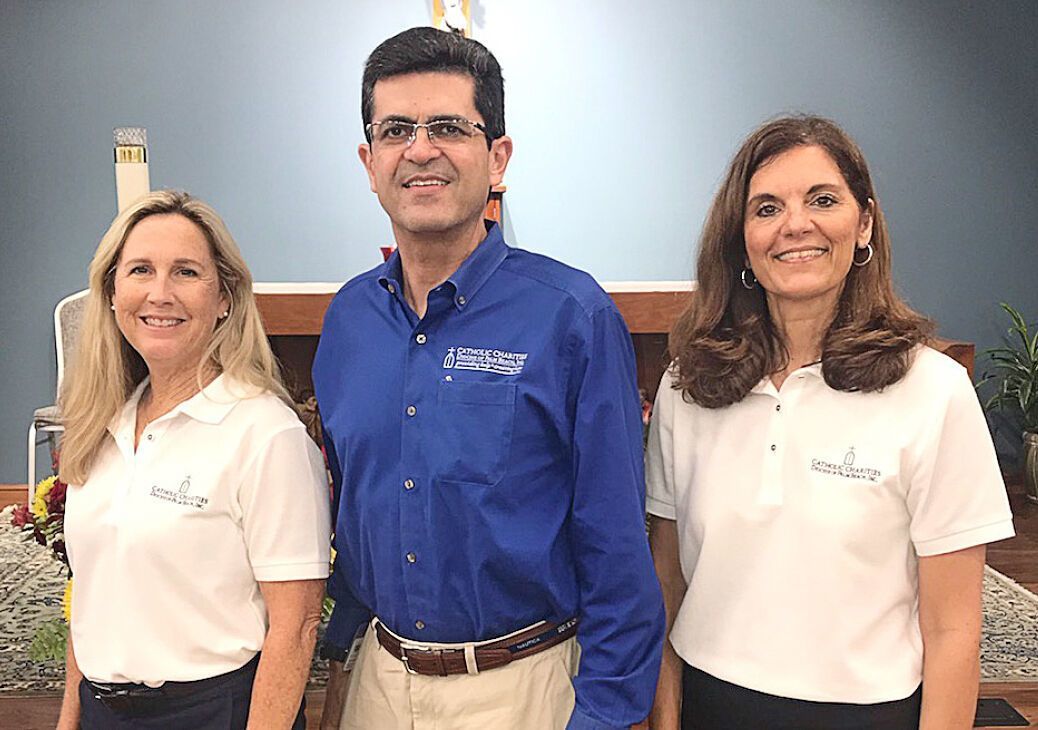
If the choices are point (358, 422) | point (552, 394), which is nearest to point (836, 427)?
point (552, 394)

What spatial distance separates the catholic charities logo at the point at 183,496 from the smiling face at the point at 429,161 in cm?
48

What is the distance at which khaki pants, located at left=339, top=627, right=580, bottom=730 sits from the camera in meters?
1.56

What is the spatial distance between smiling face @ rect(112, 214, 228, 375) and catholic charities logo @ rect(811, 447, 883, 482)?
3.05 feet

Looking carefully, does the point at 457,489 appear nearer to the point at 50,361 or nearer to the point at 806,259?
the point at 806,259

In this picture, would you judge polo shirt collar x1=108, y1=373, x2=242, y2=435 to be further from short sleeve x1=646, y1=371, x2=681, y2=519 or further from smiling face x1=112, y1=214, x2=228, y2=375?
short sleeve x1=646, y1=371, x2=681, y2=519

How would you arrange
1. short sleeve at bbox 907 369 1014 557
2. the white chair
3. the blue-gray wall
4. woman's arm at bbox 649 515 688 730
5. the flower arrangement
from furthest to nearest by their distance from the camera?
1. the blue-gray wall
2. the white chair
3. the flower arrangement
4. woman's arm at bbox 649 515 688 730
5. short sleeve at bbox 907 369 1014 557

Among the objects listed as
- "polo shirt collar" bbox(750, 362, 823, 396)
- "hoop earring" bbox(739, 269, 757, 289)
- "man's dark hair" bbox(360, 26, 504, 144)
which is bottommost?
"polo shirt collar" bbox(750, 362, 823, 396)

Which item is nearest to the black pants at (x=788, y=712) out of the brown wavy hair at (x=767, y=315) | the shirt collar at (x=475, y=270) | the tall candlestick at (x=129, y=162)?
the brown wavy hair at (x=767, y=315)

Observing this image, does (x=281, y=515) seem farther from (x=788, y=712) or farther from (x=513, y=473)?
(x=788, y=712)

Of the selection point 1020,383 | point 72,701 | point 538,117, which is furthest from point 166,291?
point 1020,383

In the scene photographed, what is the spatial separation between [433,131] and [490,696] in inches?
31.3

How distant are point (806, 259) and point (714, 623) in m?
0.53

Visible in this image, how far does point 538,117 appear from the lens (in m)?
5.24

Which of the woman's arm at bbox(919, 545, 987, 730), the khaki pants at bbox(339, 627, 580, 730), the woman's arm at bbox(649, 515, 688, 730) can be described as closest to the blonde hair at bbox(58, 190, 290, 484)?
the khaki pants at bbox(339, 627, 580, 730)
